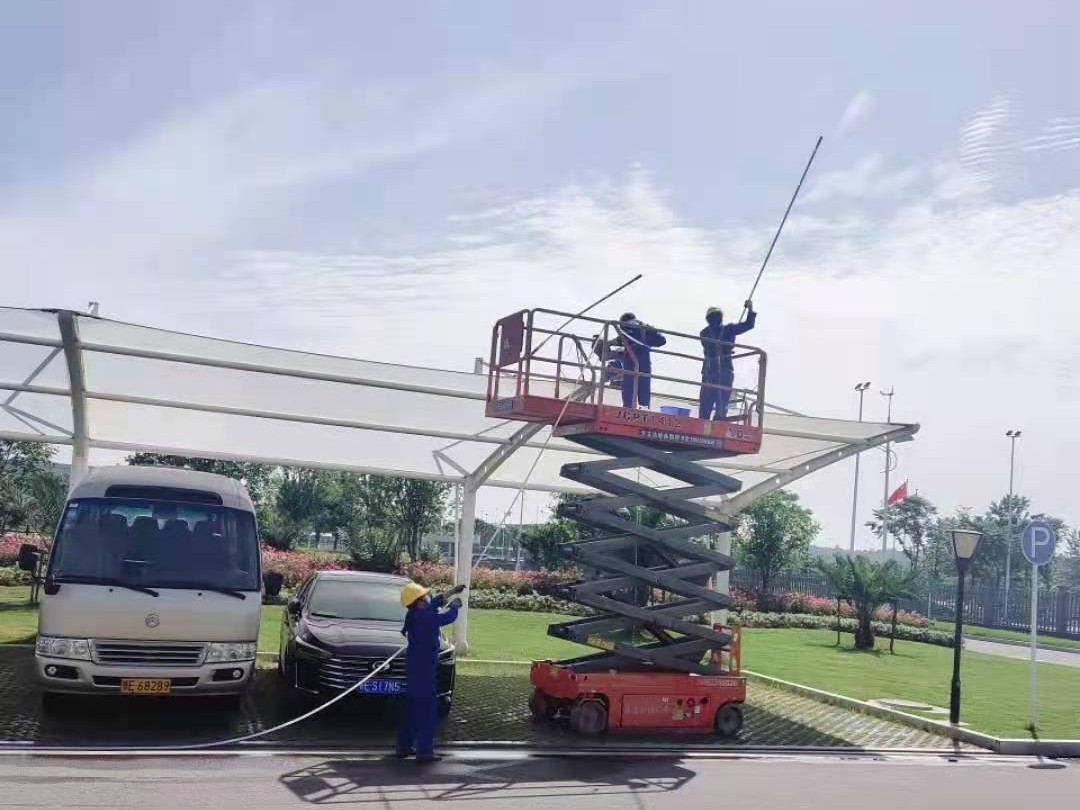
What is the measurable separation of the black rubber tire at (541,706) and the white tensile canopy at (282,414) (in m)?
2.95

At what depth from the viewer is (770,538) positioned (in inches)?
1587

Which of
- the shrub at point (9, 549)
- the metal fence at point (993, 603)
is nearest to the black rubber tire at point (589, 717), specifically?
the shrub at point (9, 549)

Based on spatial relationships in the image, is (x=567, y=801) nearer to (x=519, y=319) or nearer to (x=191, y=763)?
(x=191, y=763)

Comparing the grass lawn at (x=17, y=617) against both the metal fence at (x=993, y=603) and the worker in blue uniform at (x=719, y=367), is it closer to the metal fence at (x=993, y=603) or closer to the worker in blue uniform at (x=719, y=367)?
the worker in blue uniform at (x=719, y=367)

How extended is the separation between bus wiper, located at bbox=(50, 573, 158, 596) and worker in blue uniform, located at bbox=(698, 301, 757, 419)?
760 cm

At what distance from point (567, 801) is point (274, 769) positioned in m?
2.82

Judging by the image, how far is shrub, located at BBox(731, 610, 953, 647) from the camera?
33688 mm

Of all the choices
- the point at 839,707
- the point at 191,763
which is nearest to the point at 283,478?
the point at 839,707

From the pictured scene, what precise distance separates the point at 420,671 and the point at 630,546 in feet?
13.7

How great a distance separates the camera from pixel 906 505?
86.2 m

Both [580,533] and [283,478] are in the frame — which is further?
[283,478]

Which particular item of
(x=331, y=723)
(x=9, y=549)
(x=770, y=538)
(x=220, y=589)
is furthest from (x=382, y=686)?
(x=770, y=538)

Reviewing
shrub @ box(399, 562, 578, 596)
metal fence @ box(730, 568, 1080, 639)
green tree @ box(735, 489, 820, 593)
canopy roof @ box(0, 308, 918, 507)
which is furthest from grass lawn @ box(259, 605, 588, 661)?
metal fence @ box(730, 568, 1080, 639)

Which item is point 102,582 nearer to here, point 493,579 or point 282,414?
point 282,414
